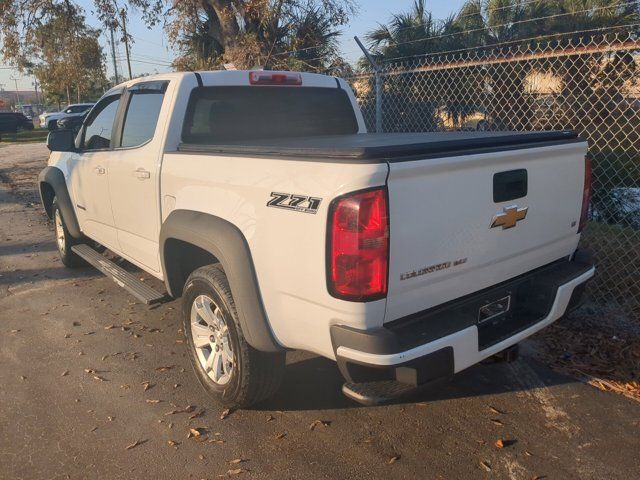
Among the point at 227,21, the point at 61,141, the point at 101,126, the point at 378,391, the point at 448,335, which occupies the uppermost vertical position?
the point at 227,21

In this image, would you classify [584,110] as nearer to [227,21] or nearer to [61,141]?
[61,141]

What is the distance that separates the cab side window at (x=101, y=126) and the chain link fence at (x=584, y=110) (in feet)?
9.72

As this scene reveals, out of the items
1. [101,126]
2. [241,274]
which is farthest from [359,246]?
[101,126]

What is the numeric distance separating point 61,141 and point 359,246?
3.99 m

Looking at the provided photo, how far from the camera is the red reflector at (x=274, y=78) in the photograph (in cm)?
416

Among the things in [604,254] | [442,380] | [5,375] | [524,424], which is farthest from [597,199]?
[5,375]

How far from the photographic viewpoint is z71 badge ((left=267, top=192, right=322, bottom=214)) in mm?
2404

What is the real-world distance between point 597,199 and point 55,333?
557 cm

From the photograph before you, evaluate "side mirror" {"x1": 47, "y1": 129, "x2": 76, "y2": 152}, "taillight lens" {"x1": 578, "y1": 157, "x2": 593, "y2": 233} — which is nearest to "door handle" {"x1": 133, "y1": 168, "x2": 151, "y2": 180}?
"side mirror" {"x1": 47, "y1": 129, "x2": 76, "y2": 152}

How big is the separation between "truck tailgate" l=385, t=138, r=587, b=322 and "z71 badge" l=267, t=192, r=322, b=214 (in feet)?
1.09

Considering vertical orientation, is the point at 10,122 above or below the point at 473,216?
above

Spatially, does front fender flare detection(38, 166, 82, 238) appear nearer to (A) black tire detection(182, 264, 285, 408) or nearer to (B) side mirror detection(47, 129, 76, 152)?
(B) side mirror detection(47, 129, 76, 152)

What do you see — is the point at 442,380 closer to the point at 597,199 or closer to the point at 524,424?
the point at 524,424

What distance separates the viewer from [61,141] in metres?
5.23
